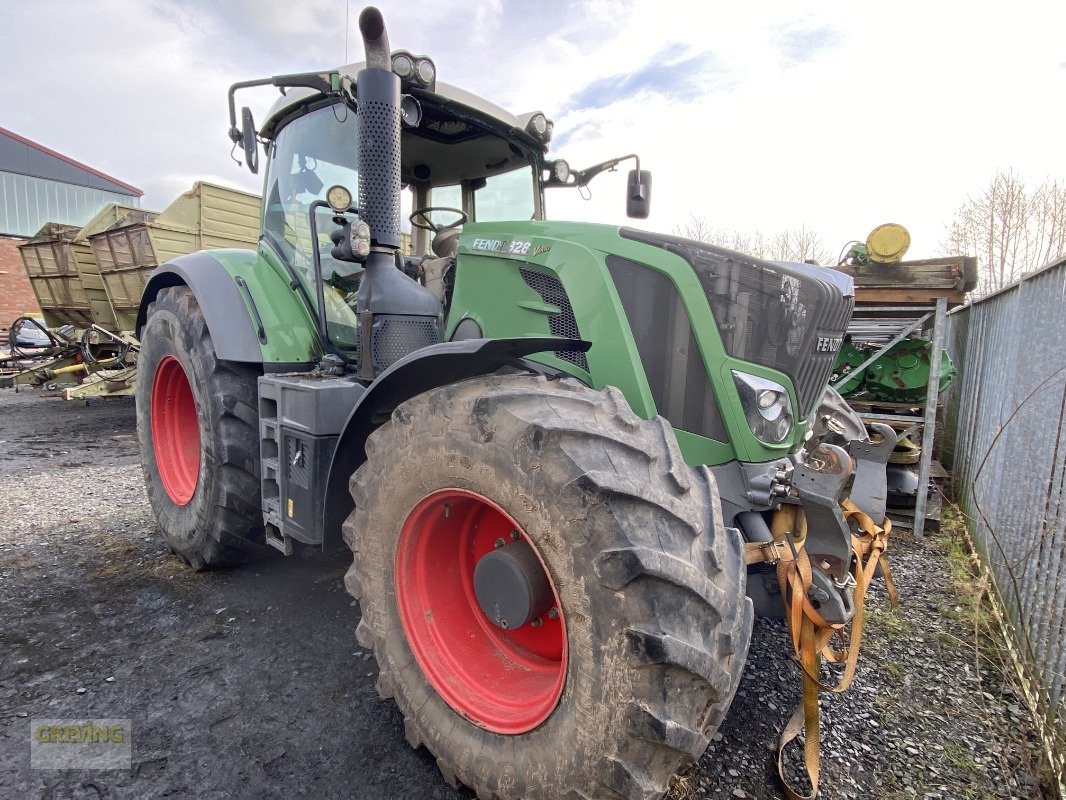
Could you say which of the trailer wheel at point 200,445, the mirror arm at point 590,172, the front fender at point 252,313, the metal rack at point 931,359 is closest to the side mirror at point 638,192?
the mirror arm at point 590,172

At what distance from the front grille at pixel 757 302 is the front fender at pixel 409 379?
451 millimetres

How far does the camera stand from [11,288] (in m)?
20.7

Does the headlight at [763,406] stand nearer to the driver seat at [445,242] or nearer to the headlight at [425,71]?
the headlight at [425,71]

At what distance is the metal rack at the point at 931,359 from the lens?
14.5 feet

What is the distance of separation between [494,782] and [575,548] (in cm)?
76

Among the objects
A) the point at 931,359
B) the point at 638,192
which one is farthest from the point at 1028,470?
the point at 638,192

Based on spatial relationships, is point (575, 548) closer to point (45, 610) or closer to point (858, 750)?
point (858, 750)

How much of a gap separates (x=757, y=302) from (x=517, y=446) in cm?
97

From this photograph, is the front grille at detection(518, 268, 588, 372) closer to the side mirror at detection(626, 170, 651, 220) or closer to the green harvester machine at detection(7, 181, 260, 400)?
the side mirror at detection(626, 170, 651, 220)

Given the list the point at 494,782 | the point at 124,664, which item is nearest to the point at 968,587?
the point at 494,782

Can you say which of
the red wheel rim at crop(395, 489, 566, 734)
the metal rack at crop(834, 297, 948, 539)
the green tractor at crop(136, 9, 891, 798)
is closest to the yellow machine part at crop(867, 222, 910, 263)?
the metal rack at crop(834, 297, 948, 539)

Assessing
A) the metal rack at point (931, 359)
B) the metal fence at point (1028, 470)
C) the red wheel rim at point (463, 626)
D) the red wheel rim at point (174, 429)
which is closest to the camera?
the red wheel rim at point (463, 626)

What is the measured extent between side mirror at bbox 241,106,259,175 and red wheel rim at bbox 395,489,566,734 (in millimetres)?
2393

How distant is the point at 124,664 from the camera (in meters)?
2.54
